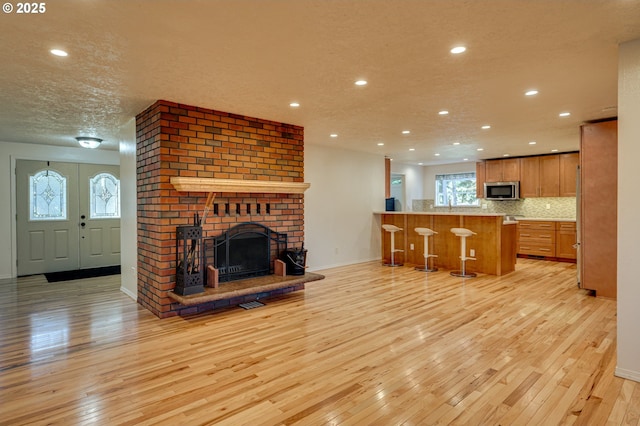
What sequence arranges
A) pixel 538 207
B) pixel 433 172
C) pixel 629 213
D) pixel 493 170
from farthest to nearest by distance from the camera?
pixel 433 172
pixel 493 170
pixel 538 207
pixel 629 213

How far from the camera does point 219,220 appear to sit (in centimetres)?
438

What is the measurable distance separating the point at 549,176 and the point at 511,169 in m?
0.82

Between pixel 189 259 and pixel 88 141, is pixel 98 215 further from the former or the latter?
pixel 189 259

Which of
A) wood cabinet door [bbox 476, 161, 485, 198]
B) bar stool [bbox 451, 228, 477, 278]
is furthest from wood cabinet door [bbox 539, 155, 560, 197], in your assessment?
bar stool [bbox 451, 228, 477, 278]

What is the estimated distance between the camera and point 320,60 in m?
2.82

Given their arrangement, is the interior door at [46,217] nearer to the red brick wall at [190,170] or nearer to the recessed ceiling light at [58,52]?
the red brick wall at [190,170]

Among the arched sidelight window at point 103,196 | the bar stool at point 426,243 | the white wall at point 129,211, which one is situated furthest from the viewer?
the arched sidelight window at point 103,196

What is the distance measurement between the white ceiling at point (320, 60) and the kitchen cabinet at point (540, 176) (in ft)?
10.7

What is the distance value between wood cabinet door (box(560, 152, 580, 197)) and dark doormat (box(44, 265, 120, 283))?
9.42 m

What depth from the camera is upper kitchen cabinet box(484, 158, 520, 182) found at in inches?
332

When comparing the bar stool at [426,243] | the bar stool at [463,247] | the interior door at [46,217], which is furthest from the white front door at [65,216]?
the bar stool at [463,247]

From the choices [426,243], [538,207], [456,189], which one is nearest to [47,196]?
[426,243]

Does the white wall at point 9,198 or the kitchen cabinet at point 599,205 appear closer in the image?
the kitchen cabinet at point 599,205

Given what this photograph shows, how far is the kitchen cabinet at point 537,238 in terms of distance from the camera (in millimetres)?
7508
